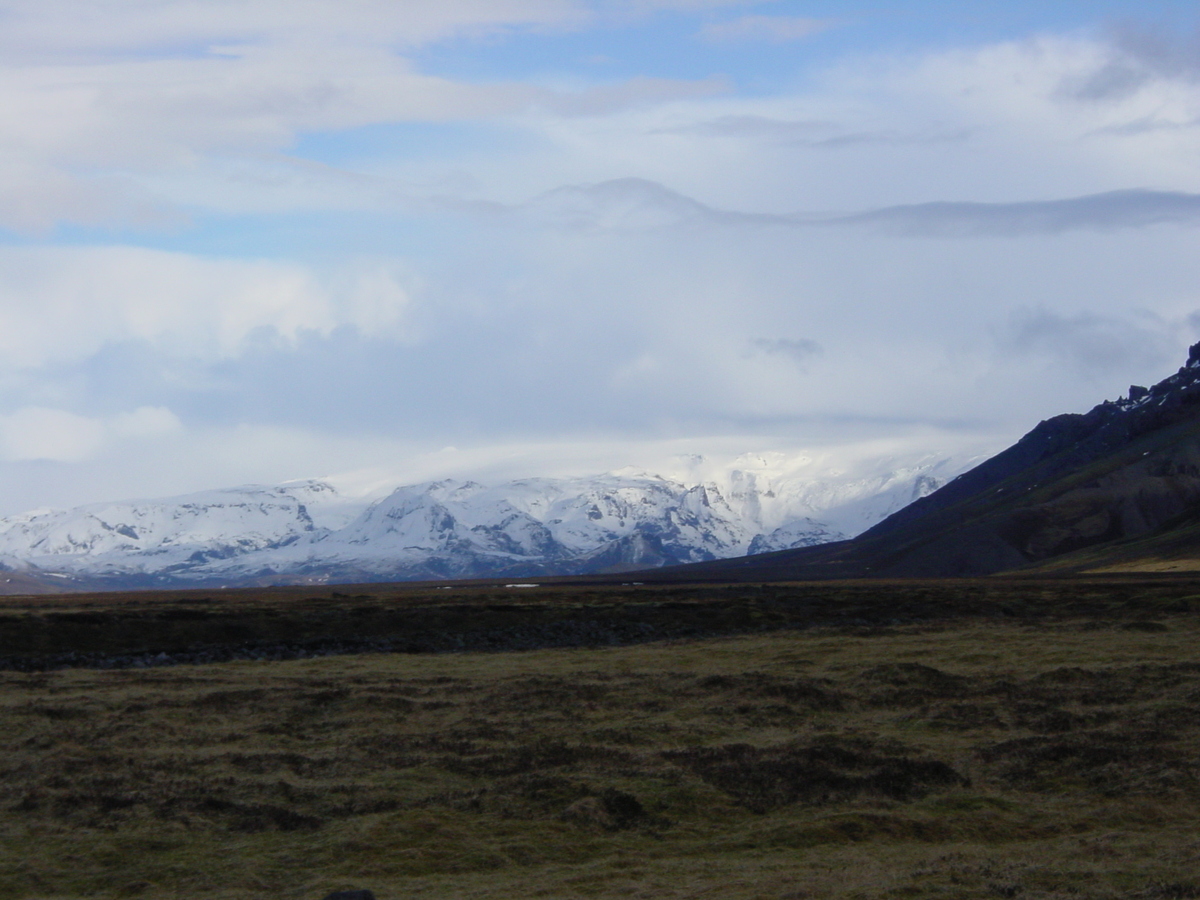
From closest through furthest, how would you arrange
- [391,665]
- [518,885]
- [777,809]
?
[518,885], [777,809], [391,665]

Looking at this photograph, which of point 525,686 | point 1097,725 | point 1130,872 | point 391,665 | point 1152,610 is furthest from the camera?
point 1152,610

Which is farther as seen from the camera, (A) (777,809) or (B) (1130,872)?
(A) (777,809)

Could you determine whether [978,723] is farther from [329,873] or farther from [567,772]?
[329,873]

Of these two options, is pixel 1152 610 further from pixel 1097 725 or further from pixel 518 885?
pixel 518 885

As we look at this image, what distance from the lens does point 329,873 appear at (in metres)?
26.2

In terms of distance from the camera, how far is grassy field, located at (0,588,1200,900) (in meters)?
25.3

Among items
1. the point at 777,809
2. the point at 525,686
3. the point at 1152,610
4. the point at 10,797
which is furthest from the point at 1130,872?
the point at 1152,610

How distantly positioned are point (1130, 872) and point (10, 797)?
27.5 metres

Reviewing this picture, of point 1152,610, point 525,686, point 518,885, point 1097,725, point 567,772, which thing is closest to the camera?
point 518,885

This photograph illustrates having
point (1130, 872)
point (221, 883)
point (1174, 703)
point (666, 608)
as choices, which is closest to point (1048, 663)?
point (1174, 703)

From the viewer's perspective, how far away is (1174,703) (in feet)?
131

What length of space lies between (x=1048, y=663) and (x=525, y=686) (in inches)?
899

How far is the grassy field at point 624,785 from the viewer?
83.0 ft

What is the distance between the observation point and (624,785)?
106 ft
